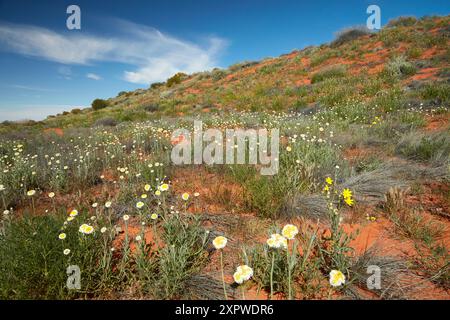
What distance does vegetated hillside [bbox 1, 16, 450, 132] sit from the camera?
9387 mm

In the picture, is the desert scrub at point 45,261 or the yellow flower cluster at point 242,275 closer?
the yellow flower cluster at point 242,275

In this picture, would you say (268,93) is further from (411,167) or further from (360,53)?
(411,167)

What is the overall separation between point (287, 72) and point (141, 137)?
571 inches

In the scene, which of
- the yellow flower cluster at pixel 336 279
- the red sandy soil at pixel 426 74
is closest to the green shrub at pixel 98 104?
the red sandy soil at pixel 426 74

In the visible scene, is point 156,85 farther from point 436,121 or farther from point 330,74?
point 436,121

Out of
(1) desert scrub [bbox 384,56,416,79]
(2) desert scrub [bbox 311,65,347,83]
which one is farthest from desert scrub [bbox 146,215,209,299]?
(2) desert scrub [bbox 311,65,347,83]

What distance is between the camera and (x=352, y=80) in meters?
12.3

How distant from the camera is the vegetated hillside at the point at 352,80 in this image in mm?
9387

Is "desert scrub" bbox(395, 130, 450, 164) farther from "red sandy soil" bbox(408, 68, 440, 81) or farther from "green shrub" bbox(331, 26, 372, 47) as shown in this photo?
"green shrub" bbox(331, 26, 372, 47)

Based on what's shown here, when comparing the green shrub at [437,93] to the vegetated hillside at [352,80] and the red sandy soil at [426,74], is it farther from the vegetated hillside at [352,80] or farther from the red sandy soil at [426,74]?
the red sandy soil at [426,74]

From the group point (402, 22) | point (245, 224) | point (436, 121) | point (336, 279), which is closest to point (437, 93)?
point (436, 121)

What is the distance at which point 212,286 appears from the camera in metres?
2.03
